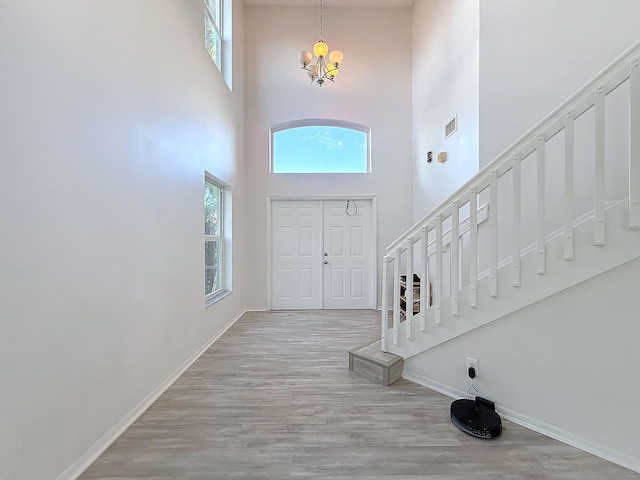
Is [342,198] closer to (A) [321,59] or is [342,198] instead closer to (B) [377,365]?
(A) [321,59]

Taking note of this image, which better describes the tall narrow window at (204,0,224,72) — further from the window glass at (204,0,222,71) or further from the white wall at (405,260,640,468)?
the white wall at (405,260,640,468)

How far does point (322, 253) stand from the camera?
504 centimetres

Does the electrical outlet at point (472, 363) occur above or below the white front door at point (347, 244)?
below

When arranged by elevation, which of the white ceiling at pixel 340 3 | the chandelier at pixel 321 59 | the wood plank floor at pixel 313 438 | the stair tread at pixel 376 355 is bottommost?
the wood plank floor at pixel 313 438

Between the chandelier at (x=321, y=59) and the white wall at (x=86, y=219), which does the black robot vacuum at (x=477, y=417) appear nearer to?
the white wall at (x=86, y=219)

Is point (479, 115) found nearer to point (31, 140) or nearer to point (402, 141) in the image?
point (402, 141)

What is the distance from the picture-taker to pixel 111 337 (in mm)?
1734

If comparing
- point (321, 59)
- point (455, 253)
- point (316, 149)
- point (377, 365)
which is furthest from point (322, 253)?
point (455, 253)

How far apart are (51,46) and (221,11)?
3.58 meters

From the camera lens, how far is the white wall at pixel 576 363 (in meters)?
1.54

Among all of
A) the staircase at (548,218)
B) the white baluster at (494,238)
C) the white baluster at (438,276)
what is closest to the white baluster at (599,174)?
the staircase at (548,218)

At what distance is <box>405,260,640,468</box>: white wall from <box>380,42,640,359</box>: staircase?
0.31ft

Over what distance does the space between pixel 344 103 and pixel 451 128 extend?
210 cm

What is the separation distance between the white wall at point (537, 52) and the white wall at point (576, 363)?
163cm
